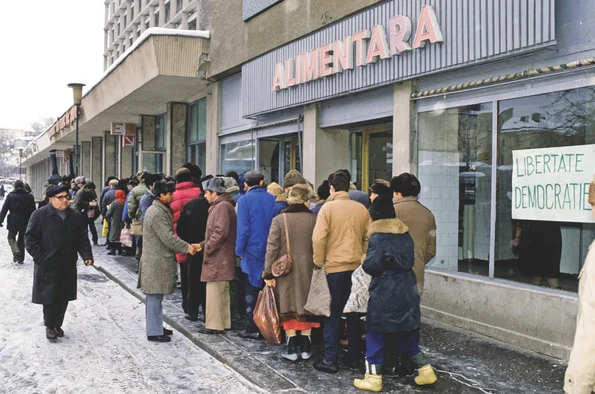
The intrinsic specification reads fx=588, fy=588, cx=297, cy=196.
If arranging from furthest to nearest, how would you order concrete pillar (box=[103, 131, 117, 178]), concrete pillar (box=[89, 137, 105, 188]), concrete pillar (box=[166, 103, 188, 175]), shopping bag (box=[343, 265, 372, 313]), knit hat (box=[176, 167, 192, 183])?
concrete pillar (box=[89, 137, 105, 188]) → concrete pillar (box=[103, 131, 117, 178]) → concrete pillar (box=[166, 103, 188, 175]) → knit hat (box=[176, 167, 192, 183]) → shopping bag (box=[343, 265, 372, 313])

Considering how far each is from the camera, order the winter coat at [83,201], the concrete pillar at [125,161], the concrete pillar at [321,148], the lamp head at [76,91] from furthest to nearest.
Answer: the concrete pillar at [125,161]
the lamp head at [76,91]
the winter coat at [83,201]
the concrete pillar at [321,148]

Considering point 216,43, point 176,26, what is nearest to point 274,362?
point 216,43

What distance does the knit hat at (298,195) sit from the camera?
5.84 metres

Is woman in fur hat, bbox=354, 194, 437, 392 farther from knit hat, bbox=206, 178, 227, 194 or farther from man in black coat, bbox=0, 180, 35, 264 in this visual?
man in black coat, bbox=0, 180, 35, 264

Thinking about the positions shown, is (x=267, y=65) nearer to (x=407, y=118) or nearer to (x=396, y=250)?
(x=407, y=118)

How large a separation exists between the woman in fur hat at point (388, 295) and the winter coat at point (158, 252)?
2528mm

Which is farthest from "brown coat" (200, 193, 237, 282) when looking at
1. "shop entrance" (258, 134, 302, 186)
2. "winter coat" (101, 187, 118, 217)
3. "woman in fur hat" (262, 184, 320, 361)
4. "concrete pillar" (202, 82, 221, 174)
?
"concrete pillar" (202, 82, 221, 174)

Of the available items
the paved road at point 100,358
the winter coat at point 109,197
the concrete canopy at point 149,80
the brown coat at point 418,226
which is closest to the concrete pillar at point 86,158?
the concrete canopy at point 149,80

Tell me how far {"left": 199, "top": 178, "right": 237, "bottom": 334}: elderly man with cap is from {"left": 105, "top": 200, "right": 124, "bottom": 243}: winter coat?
292 inches

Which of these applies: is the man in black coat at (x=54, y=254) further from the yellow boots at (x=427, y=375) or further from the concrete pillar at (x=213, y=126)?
the concrete pillar at (x=213, y=126)

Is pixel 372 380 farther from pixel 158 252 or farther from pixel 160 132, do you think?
pixel 160 132

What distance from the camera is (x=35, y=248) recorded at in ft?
21.7

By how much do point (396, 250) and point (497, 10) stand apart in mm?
3398

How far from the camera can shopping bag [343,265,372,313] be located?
205 inches
